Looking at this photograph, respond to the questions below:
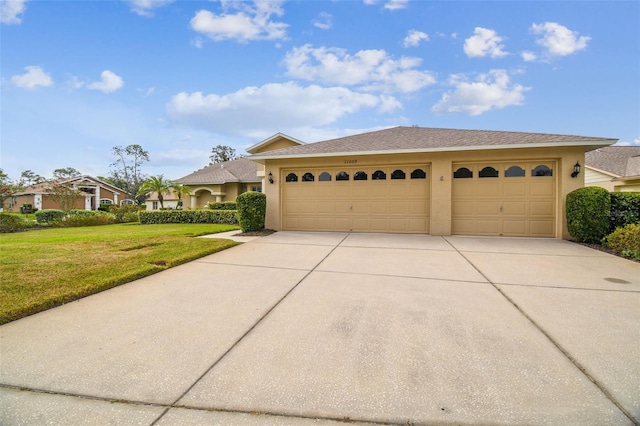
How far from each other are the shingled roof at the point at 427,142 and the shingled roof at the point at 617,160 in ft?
32.7

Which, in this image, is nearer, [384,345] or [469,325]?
[384,345]

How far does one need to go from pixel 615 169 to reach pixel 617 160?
199 cm

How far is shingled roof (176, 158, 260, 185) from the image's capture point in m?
21.8

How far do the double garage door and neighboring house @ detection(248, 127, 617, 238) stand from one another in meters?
0.03

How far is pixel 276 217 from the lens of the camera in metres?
11.0

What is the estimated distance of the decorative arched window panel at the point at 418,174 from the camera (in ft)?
32.1

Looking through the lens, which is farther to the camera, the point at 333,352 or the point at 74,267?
the point at 74,267

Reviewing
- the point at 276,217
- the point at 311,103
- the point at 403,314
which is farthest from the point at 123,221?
the point at 403,314

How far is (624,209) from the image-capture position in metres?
7.22

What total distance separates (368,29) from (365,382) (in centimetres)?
1371

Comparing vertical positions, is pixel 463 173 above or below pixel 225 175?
below

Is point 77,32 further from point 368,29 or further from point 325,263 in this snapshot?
point 325,263

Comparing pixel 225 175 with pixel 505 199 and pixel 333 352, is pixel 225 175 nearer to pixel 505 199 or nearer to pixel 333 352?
pixel 505 199

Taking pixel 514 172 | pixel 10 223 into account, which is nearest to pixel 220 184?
pixel 10 223
